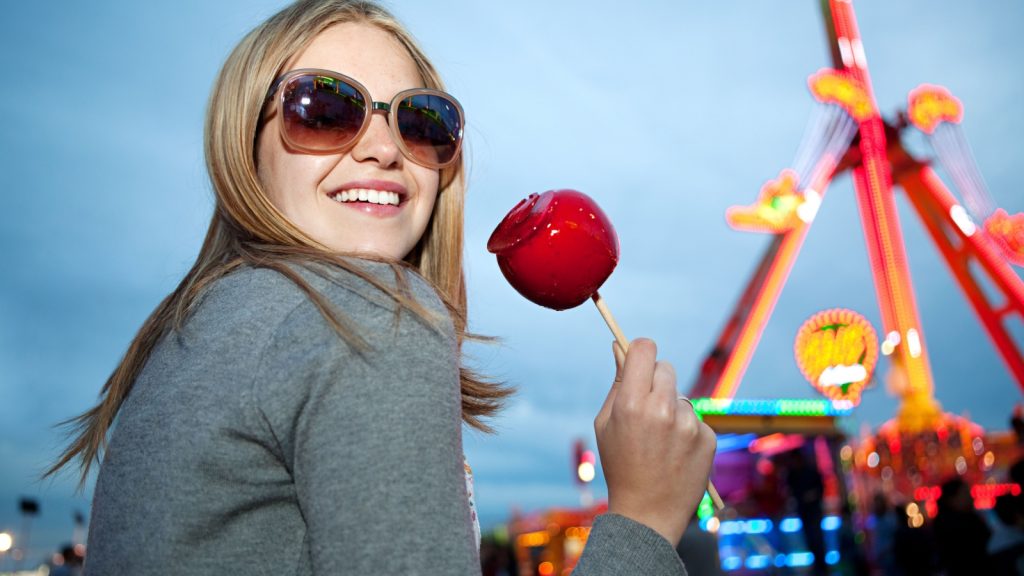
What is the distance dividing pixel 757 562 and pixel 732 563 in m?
0.42

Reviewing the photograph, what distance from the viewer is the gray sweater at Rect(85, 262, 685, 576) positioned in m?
1.02

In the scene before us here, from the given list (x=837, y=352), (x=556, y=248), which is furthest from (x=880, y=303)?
(x=556, y=248)

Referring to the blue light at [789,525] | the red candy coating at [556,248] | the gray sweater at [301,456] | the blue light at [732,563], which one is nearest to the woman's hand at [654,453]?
the gray sweater at [301,456]

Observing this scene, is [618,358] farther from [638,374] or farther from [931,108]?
[931,108]

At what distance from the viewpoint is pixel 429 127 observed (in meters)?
1.89

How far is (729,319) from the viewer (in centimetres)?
2148

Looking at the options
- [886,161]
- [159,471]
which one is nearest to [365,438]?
[159,471]

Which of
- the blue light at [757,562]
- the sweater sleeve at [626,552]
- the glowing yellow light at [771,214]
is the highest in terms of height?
the glowing yellow light at [771,214]

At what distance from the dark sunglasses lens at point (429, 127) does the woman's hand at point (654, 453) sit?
0.84 meters

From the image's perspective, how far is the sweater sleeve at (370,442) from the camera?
1003mm

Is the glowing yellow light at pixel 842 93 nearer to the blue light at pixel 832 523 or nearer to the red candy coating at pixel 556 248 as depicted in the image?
the blue light at pixel 832 523

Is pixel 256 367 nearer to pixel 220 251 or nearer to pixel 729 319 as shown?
pixel 220 251

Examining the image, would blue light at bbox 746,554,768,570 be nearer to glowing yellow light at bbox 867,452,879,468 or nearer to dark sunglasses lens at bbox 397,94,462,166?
dark sunglasses lens at bbox 397,94,462,166

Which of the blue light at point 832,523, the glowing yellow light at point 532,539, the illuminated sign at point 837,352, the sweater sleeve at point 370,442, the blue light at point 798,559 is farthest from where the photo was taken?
the illuminated sign at point 837,352
